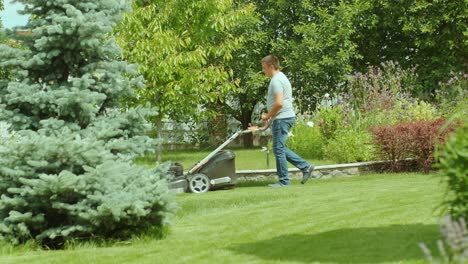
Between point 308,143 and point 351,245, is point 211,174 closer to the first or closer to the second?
point 308,143

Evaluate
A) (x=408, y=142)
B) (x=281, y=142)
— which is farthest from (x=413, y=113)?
(x=281, y=142)

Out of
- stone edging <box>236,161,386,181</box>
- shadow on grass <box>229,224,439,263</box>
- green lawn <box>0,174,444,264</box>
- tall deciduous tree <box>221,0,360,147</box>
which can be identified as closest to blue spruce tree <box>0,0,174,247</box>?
green lawn <box>0,174,444,264</box>

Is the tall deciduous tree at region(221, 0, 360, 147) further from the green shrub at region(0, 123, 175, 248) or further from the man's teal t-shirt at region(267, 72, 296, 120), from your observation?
the green shrub at region(0, 123, 175, 248)

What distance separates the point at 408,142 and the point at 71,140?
7960mm

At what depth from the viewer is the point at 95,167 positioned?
22.8ft

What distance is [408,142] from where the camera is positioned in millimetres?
13703

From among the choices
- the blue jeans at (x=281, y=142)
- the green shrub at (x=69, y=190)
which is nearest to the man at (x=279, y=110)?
the blue jeans at (x=281, y=142)

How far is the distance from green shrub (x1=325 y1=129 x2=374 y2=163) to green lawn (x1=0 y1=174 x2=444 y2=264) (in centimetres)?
507

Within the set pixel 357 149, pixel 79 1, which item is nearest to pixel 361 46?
pixel 357 149

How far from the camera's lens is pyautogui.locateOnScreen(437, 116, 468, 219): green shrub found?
15.9ft

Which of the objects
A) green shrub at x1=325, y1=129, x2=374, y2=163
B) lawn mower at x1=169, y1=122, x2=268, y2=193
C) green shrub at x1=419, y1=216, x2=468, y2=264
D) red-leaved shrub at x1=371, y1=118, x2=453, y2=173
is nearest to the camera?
green shrub at x1=419, y1=216, x2=468, y2=264

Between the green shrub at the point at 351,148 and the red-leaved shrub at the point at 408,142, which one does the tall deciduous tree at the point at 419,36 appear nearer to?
the green shrub at the point at 351,148

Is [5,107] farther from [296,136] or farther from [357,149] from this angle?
[296,136]

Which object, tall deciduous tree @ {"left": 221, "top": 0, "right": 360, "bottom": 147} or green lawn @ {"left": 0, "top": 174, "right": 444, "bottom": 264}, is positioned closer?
green lawn @ {"left": 0, "top": 174, "right": 444, "bottom": 264}
